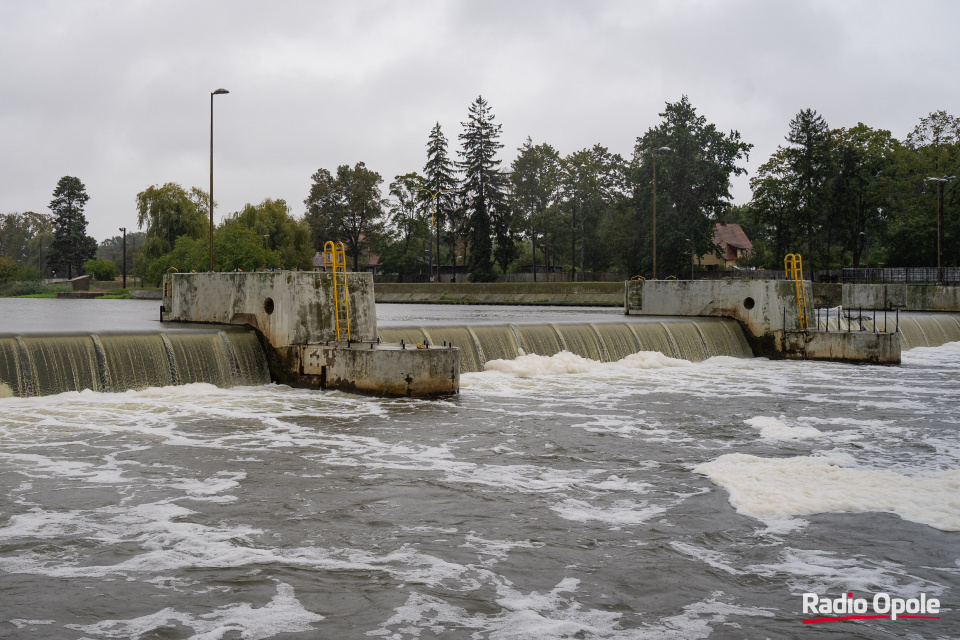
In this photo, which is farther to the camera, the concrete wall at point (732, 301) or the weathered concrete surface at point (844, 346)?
the concrete wall at point (732, 301)

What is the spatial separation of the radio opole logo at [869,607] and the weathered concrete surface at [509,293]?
160 feet

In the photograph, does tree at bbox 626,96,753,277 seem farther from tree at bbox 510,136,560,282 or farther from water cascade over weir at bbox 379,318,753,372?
water cascade over weir at bbox 379,318,753,372

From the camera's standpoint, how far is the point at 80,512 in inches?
345

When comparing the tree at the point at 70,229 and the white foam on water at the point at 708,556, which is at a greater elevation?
the tree at the point at 70,229

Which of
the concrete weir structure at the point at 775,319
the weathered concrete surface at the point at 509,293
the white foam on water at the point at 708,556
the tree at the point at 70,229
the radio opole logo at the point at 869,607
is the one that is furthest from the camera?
the tree at the point at 70,229

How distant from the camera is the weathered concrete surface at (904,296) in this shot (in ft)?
145

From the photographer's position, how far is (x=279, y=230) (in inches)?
2982

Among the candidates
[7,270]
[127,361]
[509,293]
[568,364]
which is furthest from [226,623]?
[7,270]

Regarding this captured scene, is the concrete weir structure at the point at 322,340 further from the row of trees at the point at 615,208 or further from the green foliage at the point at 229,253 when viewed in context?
the green foliage at the point at 229,253

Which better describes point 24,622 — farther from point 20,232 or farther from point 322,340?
point 20,232

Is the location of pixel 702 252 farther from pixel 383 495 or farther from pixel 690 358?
pixel 383 495

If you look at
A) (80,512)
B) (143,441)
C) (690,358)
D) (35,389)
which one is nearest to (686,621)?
(80,512)

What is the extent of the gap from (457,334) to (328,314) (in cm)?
412

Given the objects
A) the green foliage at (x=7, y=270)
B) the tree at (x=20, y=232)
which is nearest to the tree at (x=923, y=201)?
the green foliage at (x=7, y=270)
